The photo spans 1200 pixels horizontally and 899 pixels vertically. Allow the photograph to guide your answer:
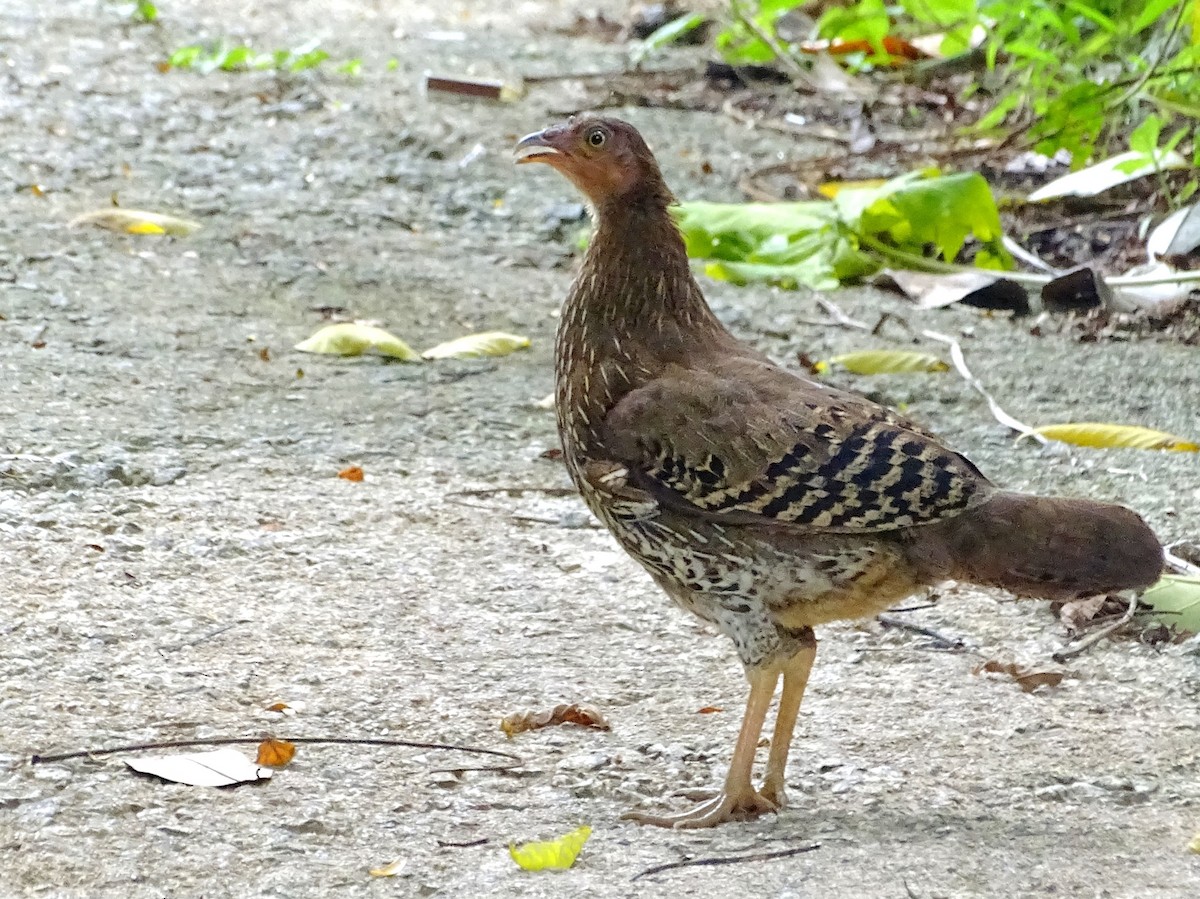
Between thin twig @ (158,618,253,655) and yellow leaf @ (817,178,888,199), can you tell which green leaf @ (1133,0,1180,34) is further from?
thin twig @ (158,618,253,655)

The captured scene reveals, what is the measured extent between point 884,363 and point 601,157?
240cm

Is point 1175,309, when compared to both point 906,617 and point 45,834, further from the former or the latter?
point 45,834

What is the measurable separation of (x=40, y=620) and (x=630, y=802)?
1522mm

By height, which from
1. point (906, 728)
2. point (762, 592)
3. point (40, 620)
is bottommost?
point (40, 620)

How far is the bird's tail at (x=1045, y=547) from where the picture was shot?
3184mm

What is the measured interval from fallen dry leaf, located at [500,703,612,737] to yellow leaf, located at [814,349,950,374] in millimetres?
2573

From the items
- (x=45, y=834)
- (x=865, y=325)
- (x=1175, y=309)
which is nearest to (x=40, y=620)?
(x=45, y=834)

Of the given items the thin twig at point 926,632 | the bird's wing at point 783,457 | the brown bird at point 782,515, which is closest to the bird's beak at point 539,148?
the brown bird at point 782,515

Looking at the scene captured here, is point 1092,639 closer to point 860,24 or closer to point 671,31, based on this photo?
point 860,24

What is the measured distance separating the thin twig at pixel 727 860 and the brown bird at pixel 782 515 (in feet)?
0.76

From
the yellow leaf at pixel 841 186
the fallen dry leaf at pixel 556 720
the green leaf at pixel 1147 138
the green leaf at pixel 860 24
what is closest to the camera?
the fallen dry leaf at pixel 556 720

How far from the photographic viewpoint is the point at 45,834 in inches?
114

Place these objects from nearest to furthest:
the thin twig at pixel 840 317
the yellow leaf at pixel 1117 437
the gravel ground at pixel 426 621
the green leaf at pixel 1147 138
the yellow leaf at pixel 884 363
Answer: the gravel ground at pixel 426 621 < the yellow leaf at pixel 1117 437 < the yellow leaf at pixel 884 363 < the thin twig at pixel 840 317 < the green leaf at pixel 1147 138

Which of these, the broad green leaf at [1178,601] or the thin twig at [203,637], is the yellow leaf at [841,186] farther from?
the thin twig at [203,637]
